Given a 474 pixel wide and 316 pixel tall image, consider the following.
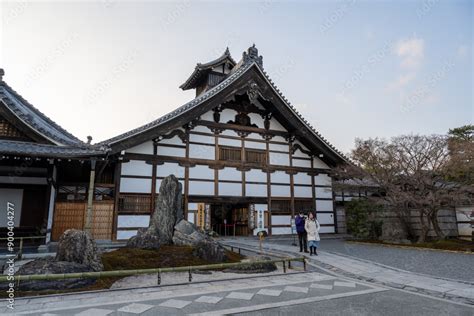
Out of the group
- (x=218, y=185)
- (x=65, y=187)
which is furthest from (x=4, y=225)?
(x=218, y=185)

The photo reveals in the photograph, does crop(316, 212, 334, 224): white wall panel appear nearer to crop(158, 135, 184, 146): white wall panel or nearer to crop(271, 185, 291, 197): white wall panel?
crop(271, 185, 291, 197): white wall panel

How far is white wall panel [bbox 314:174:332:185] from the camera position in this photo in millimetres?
18275

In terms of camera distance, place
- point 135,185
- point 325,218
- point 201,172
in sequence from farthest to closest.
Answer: point 325,218, point 201,172, point 135,185

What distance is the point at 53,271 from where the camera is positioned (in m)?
5.94

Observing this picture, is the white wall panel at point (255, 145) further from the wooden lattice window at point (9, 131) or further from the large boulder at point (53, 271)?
the large boulder at point (53, 271)

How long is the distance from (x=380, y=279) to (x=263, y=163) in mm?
10636

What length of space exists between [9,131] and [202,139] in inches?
321

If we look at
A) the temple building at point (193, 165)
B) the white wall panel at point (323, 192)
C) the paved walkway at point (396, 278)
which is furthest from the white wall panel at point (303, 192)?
the paved walkway at point (396, 278)

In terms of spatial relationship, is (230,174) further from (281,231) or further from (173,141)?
(281,231)

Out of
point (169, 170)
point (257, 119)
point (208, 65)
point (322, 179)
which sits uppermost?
point (208, 65)

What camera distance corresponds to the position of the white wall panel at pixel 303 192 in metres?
17.5

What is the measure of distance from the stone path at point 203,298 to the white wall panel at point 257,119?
11719mm

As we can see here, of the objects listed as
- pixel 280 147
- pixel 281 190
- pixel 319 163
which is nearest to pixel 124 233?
pixel 281 190

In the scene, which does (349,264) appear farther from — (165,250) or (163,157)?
(163,157)
